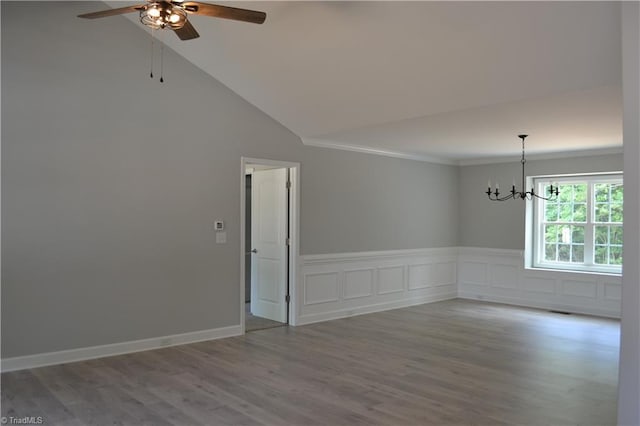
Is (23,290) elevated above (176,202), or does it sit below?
below

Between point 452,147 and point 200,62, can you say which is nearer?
point 200,62

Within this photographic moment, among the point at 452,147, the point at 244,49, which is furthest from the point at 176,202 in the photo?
the point at 452,147

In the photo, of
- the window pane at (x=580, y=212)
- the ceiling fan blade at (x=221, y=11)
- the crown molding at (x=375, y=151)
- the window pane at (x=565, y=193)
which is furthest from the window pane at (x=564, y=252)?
the ceiling fan blade at (x=221, y=11)

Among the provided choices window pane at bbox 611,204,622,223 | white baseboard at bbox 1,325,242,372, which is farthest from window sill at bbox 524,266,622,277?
white baseboard at bbox 1,325,242,372

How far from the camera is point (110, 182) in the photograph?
15.9 ft

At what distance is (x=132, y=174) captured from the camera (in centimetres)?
498

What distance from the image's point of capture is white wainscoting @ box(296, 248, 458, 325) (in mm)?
6520

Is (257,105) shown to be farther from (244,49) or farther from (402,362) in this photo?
(402,362)

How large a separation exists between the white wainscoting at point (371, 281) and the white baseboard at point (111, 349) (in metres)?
1.20

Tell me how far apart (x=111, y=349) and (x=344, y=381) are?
2383 millimetres

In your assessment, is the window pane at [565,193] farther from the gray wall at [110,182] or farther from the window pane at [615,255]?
the gray wall at [110,182]

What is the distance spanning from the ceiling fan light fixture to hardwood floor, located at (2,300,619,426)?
2615 mm

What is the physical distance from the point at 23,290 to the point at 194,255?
167 cm

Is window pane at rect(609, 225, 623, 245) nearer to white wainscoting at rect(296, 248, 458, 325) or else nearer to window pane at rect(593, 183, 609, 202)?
window pane at rect(593, 183, 609, 202)
